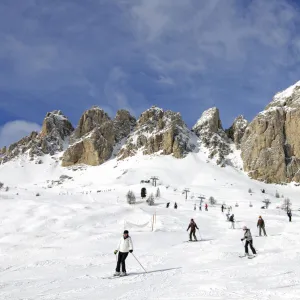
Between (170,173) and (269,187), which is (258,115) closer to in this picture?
(269,187)

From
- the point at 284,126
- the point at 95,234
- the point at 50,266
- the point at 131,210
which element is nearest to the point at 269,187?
the point at 284,126

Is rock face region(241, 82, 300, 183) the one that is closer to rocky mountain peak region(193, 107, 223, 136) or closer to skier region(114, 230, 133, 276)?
rocky mountain peak region(193, 107, 223, 136)

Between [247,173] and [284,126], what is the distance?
24.6 metres

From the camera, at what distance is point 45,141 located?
185750 mm

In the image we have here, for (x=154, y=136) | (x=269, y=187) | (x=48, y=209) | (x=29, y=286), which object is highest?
(x=154, y=136)

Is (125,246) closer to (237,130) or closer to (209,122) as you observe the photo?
(237,130)

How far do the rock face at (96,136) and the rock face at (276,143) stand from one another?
6090 centimetres

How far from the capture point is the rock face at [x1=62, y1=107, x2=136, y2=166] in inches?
6649

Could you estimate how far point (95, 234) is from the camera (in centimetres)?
2461

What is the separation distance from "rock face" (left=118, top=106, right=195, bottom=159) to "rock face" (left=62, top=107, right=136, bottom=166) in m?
9.94

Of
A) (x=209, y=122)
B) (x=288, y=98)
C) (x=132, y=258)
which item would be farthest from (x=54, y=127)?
(x=132, y=258)

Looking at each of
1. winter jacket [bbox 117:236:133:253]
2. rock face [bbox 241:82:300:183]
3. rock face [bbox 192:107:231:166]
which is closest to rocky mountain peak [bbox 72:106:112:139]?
rock face [bbox 192:107:231:166]

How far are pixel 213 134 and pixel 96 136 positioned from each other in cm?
5360

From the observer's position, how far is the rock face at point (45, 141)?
599 ft
